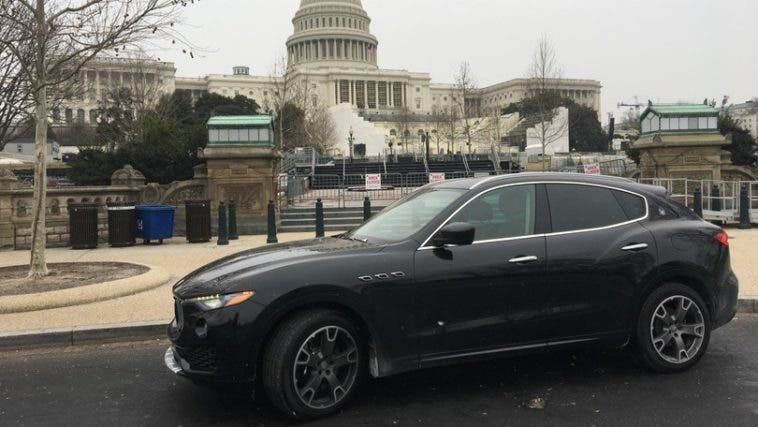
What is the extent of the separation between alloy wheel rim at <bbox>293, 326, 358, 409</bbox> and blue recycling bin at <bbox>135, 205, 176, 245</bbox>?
11.0 metres

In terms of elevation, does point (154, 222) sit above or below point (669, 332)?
above

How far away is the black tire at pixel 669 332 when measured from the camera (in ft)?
16.3

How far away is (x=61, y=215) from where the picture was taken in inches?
589

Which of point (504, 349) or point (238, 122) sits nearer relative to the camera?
point (504, 349)

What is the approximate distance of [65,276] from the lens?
9.30 m

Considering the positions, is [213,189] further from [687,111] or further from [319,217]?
[687,111]

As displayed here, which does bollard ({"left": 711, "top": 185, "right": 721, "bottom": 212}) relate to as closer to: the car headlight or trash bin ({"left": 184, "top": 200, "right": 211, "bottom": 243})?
trash bin ({"left": 184, "top": 200, "right": 211, "bottom": 243})

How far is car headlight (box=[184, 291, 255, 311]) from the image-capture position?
4.06m

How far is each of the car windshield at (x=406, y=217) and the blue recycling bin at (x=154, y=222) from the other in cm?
997

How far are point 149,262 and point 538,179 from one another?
27.8ft

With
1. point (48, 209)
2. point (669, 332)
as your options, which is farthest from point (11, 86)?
point (669, 332)

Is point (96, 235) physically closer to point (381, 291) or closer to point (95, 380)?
point (95, 380)

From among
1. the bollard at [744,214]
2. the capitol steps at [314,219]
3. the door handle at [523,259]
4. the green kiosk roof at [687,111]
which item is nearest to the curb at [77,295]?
the door handle at [523,259]

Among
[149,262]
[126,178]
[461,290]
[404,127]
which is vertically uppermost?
[404,127]
